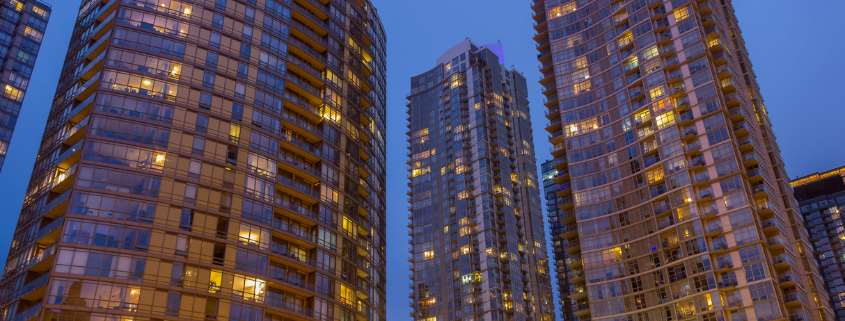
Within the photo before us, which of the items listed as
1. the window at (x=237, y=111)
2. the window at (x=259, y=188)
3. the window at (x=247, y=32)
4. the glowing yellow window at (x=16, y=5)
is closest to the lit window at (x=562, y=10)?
the window at (x=247, y=32)

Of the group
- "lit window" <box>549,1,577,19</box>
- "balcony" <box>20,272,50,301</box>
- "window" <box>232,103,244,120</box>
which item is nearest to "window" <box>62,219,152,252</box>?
"balcony" <box>20,272,50,301</box>

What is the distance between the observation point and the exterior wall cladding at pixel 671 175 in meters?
98.4

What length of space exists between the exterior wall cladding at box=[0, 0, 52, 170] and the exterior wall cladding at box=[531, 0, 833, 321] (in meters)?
117

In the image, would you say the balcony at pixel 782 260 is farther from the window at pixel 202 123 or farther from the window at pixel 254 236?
the window at pixel 202 123

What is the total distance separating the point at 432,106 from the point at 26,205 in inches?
4959

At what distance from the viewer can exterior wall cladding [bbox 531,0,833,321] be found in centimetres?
9844

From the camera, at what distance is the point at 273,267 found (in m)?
74.2

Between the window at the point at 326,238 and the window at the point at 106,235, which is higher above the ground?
the window at the point at 326,238

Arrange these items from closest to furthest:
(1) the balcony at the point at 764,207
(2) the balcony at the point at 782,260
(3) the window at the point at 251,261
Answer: (3) the window at the point at 251,261
(2) the balcony at the point at 782,260
(1) the balcony at the point at 764,207

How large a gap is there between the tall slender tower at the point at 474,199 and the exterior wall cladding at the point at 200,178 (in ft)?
214

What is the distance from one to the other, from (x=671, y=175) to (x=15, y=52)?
5708 inches

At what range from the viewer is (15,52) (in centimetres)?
15525

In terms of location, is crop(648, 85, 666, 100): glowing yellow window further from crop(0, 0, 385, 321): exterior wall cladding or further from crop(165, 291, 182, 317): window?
crop(165, 291, 182, 317): window

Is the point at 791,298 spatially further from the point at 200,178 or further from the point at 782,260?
the point at 200,178
